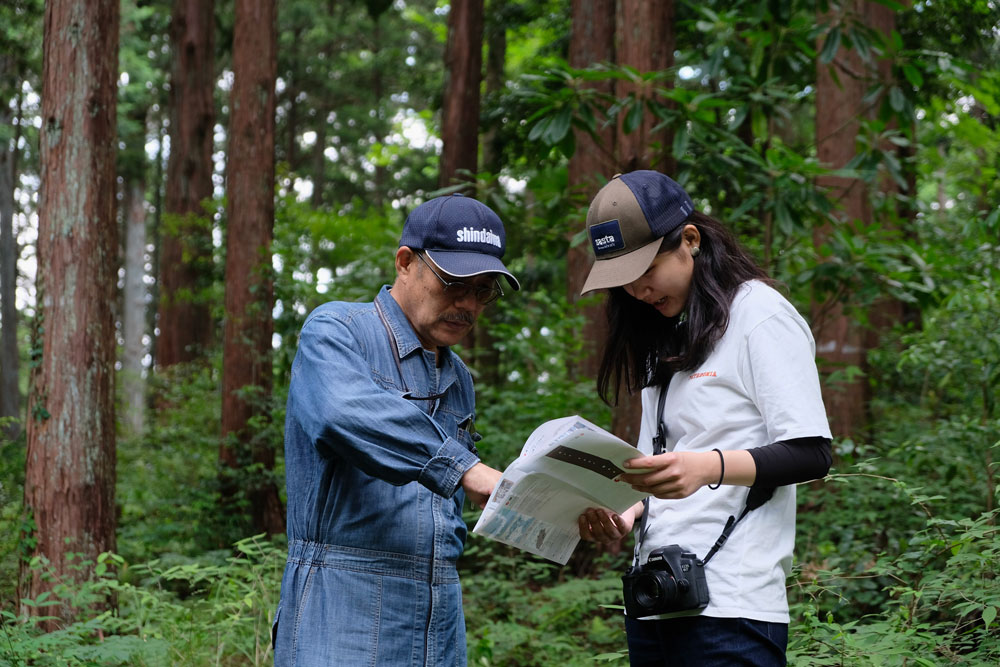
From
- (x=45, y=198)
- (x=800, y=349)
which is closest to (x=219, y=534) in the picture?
(x=45, y=198)

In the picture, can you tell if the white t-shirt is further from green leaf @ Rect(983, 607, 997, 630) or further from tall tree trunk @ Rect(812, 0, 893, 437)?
tall tree trunk @ Rect(812, 0, 893, 437)

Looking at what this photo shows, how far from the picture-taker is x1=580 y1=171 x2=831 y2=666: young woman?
2213 millimetres

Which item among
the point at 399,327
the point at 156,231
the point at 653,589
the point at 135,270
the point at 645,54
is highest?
the point at 156,231

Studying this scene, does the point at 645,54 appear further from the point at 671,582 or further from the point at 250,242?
the point at 250,242

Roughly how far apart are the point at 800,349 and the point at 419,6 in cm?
2410

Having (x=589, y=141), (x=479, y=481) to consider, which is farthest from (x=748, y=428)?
(x=589, y=141)

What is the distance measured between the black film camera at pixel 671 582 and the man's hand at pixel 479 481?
50cm

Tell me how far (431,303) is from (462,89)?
28.8 ft

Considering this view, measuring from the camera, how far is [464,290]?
2.50m

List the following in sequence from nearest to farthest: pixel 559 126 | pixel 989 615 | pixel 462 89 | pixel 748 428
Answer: pixel 748 428
pixel 989 615
pixel 559 126
pixel 462 89

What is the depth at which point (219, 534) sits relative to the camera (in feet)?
A: 30.4

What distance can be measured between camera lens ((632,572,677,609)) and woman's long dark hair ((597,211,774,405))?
0.54 metres

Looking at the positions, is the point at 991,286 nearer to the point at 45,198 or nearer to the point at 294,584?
the point at 294,584

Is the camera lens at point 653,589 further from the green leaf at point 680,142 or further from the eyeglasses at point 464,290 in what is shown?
the green leaf at point 680,142
